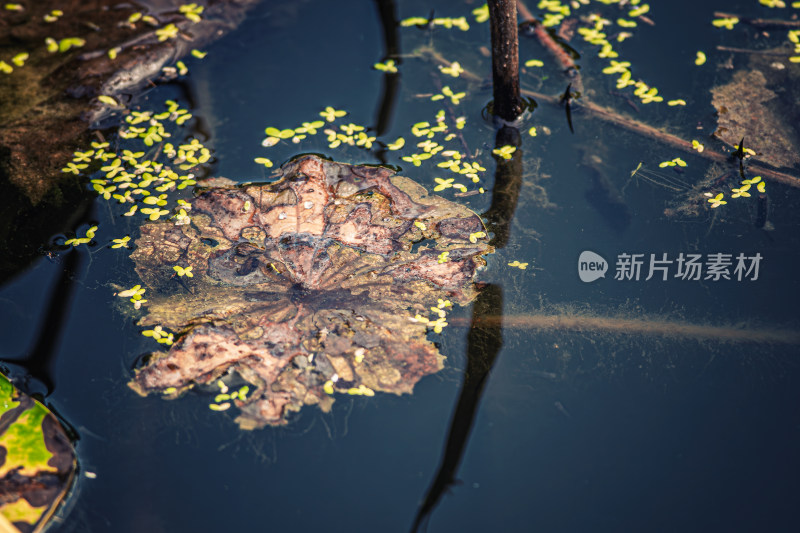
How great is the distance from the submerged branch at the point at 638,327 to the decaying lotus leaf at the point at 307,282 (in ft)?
0.90

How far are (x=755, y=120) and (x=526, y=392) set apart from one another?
8.11 ft

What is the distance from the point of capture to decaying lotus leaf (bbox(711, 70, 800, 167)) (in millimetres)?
3436

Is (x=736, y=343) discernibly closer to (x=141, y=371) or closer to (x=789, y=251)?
(x=789, y=251)

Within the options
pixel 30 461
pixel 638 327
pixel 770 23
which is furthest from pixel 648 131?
pixel 30 461

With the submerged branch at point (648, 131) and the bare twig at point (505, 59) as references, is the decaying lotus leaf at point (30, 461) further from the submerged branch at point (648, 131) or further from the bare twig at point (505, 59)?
the submerged branch at point (648, 131)

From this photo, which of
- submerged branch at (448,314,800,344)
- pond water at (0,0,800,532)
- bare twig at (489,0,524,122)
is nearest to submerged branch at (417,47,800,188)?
pond water at (0,0,800,532)

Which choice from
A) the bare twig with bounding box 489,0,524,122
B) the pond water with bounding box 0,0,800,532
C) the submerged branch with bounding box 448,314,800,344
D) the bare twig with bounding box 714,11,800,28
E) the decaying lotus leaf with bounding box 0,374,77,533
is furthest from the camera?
the bare twig with bounding box 714,11,800,28

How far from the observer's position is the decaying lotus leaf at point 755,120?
3.44 meters

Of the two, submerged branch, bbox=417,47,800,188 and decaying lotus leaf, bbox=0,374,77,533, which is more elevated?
submerged branch, bbox=417,47,800,188

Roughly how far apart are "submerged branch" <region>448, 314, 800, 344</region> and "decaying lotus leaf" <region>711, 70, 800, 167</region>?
1.23 meters

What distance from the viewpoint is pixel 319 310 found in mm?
2727

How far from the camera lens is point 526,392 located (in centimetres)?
263

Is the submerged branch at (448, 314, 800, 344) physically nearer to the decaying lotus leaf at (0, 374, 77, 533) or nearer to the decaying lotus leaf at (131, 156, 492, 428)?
the decaying lotus leaf at (131, 156, 492, 428)

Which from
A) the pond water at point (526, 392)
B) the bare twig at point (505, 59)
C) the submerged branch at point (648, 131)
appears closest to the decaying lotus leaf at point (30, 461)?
the pond water at point (526, 392)
